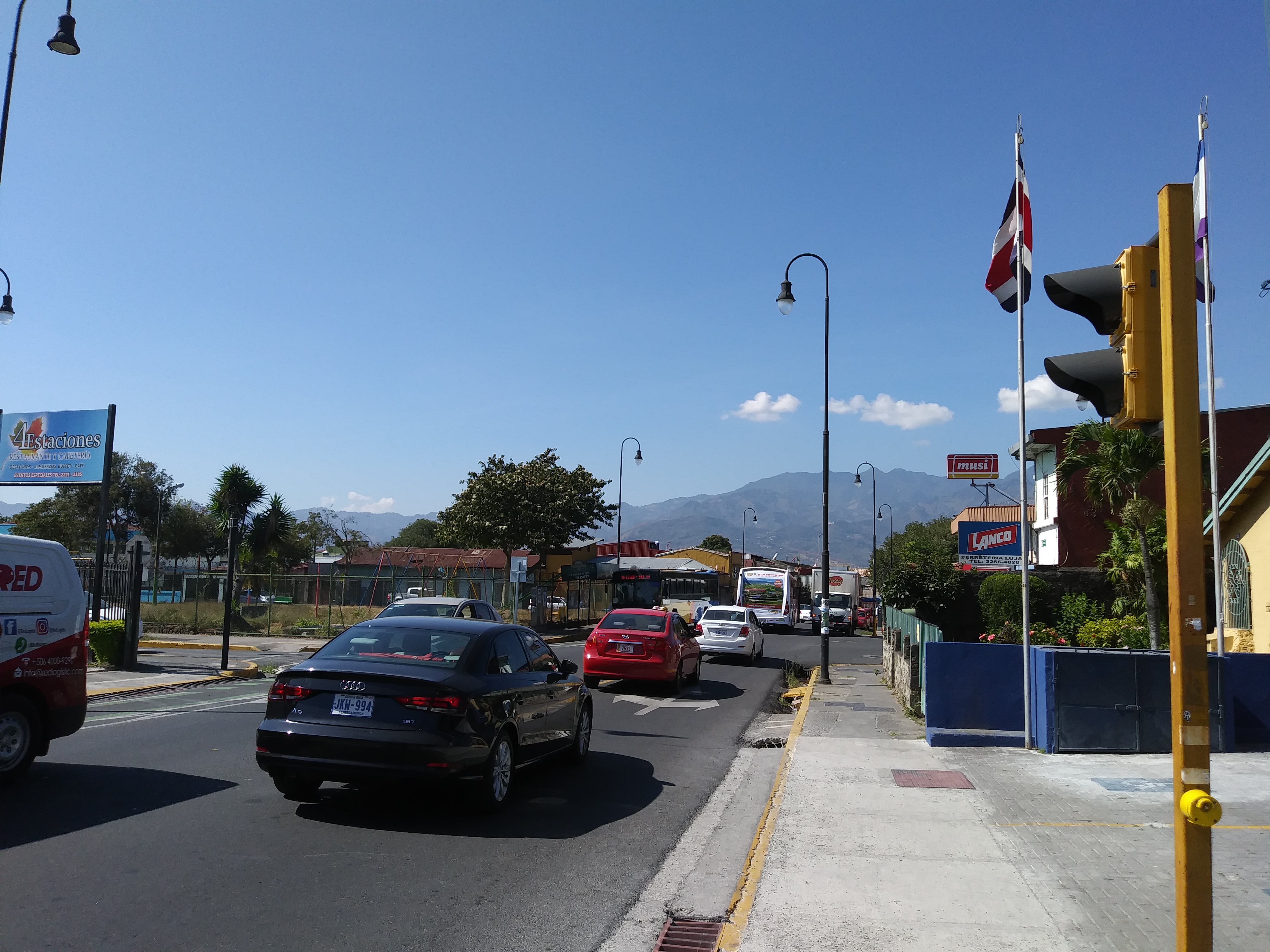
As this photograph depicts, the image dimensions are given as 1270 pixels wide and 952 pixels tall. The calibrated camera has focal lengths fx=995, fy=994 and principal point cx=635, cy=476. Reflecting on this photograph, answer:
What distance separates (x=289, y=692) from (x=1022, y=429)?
826 cm

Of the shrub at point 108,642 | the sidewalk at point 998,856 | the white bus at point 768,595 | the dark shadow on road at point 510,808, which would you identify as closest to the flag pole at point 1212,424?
the sidewalk at point 998,856

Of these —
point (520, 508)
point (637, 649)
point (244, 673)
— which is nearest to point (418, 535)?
point (520, 508)

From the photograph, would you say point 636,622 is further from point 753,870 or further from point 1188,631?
point 1188,631

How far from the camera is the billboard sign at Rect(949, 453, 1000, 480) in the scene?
39.9m

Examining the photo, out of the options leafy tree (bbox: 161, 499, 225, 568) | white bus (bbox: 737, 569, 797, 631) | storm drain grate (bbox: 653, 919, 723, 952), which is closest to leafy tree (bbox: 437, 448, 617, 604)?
white bus (bbox: 737, 569, 797, 631)

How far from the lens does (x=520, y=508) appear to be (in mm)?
45781

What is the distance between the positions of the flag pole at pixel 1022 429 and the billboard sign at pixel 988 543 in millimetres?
12508

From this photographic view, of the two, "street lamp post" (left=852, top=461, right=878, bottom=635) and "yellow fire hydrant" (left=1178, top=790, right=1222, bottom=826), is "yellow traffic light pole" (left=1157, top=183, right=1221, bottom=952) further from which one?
"street lamp post" (left=852, top=461, right=878, bottom=635)

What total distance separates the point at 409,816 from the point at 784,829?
9.66ft

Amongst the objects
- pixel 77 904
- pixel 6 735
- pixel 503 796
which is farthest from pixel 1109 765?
pixel 6 735

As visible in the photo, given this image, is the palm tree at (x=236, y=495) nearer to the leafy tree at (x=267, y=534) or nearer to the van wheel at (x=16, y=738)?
the leafy tree at (x=267, y=534)

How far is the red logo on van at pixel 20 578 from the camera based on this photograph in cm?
859

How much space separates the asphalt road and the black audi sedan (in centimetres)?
43

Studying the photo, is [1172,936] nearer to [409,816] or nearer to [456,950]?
[456,950]
